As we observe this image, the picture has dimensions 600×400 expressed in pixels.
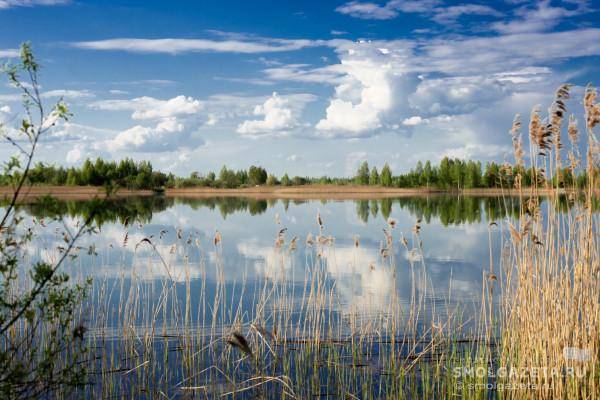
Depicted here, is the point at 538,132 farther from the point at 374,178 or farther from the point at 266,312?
the point at 374,178

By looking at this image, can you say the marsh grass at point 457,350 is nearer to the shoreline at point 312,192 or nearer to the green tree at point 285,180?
the shoreline at point 312,192

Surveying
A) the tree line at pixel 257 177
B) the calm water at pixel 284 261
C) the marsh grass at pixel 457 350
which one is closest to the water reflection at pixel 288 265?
the calm water at pixel 284 261

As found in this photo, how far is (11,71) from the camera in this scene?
3814 mm

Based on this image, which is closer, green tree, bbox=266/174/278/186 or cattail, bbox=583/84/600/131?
cattail, bbox=583/84/600/131

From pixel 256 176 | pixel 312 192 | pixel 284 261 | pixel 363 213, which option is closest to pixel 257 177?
pixel 256 176

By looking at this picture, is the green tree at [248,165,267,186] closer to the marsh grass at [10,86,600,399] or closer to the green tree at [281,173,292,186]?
the green tree at [281,173,292,186]

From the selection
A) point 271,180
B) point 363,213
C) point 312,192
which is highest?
point 271,180

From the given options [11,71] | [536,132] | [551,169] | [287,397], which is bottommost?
[287,397]

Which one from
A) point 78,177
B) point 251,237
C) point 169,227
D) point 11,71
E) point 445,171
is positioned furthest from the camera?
point 445,171

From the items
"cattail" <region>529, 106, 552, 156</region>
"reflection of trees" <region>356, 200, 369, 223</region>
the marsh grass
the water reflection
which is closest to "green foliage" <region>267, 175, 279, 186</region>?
"reflection of trees" <region>356, 200, 369, 223</region>

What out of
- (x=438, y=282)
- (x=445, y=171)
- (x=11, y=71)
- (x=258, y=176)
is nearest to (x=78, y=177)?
(x=258, y=176)

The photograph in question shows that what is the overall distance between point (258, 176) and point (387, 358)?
108076 mm

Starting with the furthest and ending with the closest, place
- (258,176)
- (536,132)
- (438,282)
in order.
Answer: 1. (258,176)
2. (438,282)
3. (536,132)

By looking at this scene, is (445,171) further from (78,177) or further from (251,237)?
(251,237)
